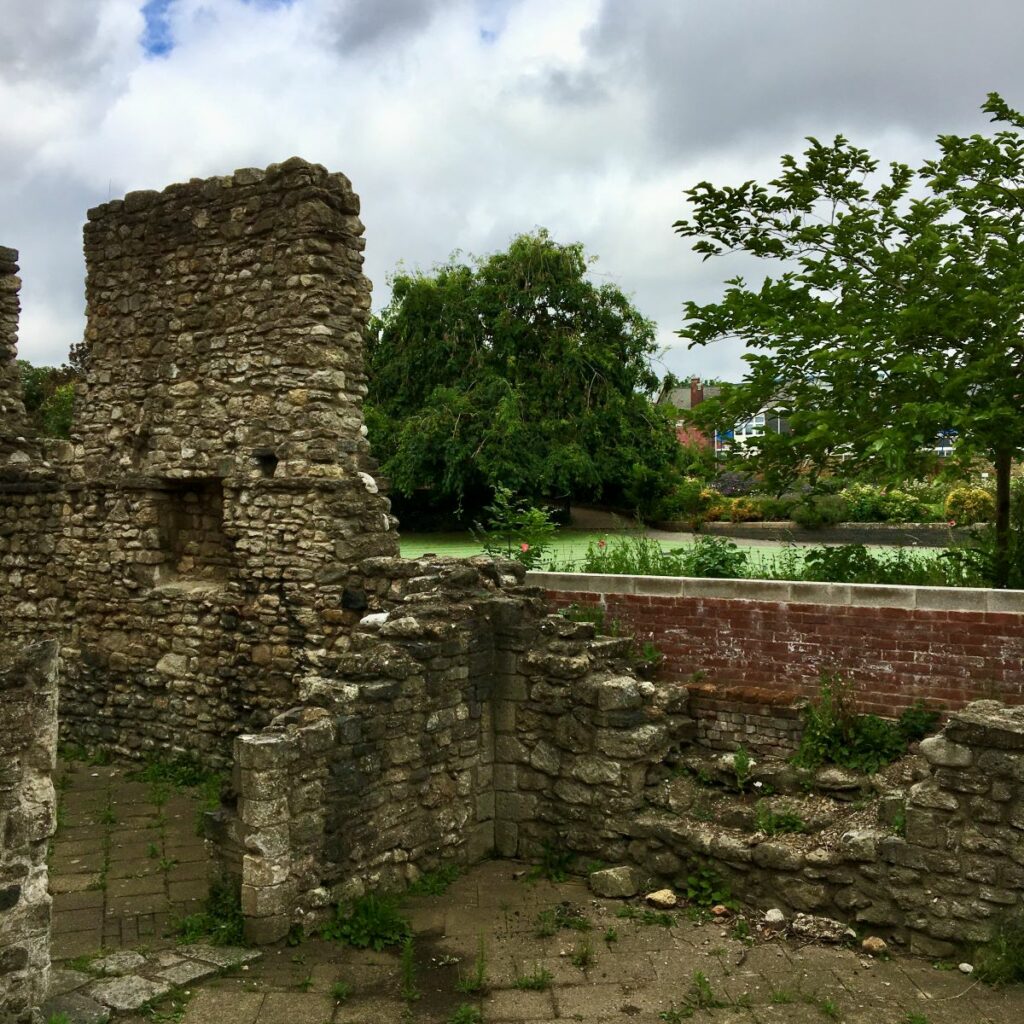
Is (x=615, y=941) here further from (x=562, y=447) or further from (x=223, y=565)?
(x=562, y=447)

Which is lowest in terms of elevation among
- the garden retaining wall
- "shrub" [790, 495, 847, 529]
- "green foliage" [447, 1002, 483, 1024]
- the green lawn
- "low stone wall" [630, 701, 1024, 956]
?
"green foliage" [447, 1002, 483, 1024]

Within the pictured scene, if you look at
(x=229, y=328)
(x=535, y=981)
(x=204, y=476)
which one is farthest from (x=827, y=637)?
(x=229, y=328)

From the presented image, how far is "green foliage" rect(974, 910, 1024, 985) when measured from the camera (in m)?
5.76

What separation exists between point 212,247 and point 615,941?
7089 millimetres

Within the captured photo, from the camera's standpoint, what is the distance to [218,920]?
645 centimetres

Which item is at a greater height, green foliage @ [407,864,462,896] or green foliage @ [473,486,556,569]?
green foliage @ [473,486,556,569]

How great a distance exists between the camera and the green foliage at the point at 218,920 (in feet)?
20.6

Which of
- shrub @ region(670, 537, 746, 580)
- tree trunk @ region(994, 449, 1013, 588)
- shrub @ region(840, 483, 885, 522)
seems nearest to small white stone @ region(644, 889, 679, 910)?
shrub @ region(670, 537, 746, 580)

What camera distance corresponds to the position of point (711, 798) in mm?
7402

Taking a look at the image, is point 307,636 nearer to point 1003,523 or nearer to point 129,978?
point 129,978

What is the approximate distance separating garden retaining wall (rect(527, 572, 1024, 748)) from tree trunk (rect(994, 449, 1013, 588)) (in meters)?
1.48

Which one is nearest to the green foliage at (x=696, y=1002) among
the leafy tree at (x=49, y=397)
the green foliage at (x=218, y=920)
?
the green foliage at (x=218, y=920)

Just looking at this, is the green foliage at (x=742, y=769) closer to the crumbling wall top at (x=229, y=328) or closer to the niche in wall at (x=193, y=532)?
the crumbling wall top at (x=229, y=328)

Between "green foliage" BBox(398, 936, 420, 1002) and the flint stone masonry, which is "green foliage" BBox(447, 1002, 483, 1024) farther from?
the flint stone masonry
